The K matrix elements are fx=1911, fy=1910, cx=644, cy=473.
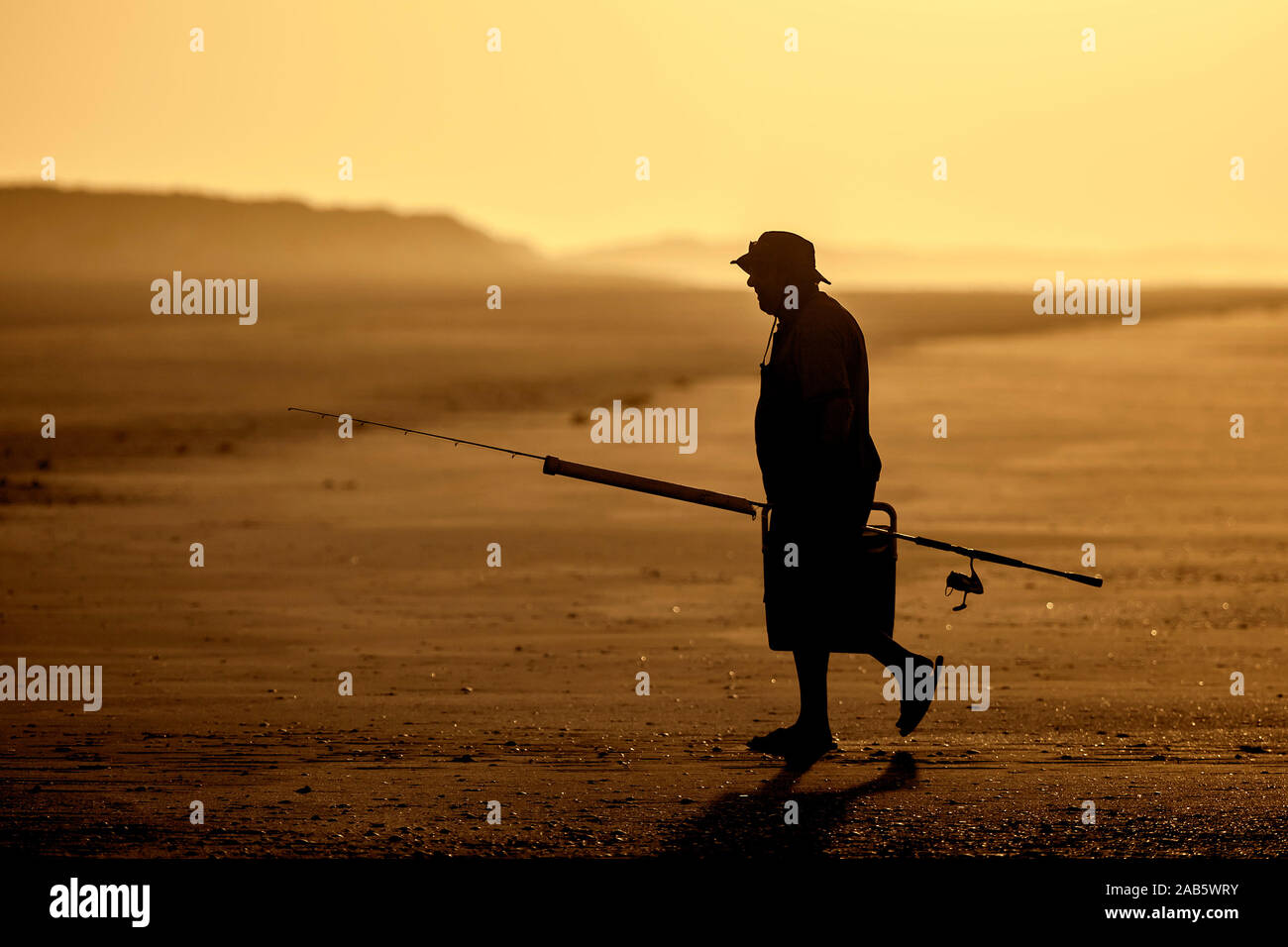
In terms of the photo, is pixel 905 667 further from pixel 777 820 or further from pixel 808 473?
pixel 777 820

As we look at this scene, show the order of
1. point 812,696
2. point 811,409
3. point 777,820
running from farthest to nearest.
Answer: point 812,696
point 811,409
point 777,820

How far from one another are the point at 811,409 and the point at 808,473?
0.25 metres

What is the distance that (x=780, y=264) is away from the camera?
25.0 feet

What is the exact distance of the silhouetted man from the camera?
24.5 ft

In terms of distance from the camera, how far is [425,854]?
20.4 ft

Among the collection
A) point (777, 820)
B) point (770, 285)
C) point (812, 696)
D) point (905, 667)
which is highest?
point (770, 285)

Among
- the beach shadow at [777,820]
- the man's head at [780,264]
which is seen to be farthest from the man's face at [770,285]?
the beach shadow at [777,820]

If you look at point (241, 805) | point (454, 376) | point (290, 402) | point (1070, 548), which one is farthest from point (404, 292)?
point (241, 805)

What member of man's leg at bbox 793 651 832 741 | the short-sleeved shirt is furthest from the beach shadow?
the short-sleeved shirt

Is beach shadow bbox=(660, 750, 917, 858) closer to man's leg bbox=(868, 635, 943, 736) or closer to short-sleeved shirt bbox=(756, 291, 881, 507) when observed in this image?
man's leg bbox=(868, 635, 943, 736)

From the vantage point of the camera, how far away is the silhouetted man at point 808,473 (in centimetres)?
745

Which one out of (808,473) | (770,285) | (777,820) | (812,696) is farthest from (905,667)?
(770,285)
